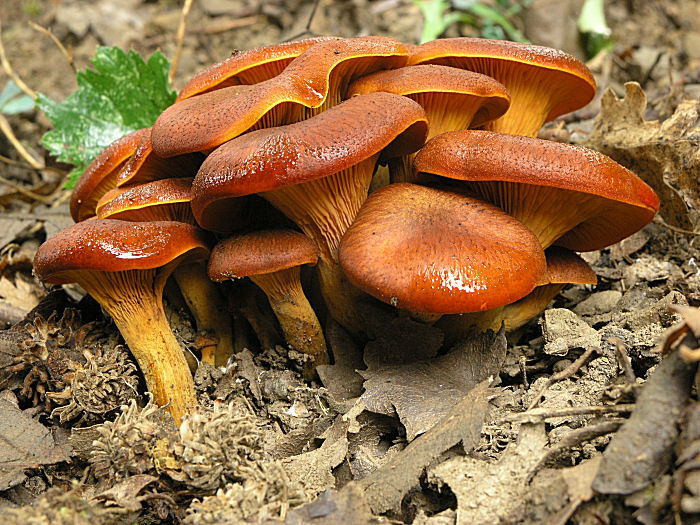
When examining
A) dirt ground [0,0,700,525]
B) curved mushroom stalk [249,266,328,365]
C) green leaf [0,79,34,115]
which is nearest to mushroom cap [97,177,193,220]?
curved mushroom stalk [249,266,328,365]

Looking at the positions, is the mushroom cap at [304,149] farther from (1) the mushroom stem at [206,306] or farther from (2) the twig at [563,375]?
(2) the twig at [563,375]

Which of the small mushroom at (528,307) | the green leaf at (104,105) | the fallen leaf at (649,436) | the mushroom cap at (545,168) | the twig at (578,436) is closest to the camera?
the fallen leaf at (649,436)

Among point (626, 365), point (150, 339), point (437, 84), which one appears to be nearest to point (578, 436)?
point (626, 365)

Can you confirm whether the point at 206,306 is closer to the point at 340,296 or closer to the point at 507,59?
the point at 340,296

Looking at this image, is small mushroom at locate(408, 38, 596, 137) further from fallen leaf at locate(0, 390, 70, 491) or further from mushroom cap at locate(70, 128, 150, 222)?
fallen leaf at locate(0, 390, 70, 491)

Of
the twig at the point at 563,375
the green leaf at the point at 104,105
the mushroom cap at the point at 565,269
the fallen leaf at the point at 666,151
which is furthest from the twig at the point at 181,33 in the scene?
the twig at the point at 563,375

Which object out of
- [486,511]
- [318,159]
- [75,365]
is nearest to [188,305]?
[75,365]

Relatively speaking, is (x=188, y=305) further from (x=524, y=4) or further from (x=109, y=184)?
(x=524, y=4)
